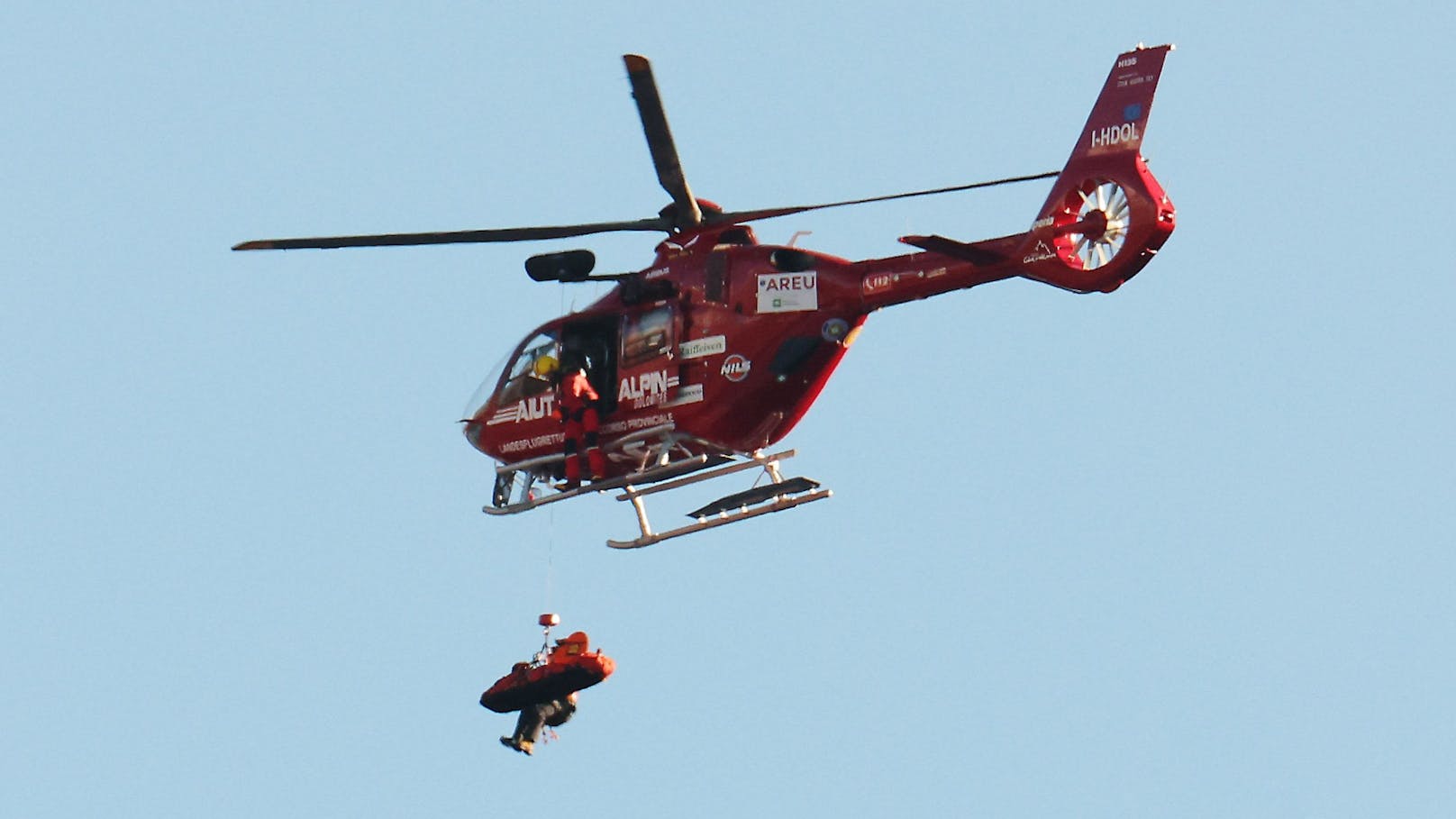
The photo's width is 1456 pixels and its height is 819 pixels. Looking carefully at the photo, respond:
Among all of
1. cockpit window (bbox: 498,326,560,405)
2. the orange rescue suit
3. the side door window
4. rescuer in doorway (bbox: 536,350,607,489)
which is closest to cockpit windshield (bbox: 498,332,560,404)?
cockpit window (bbox: 498,326,560,405)

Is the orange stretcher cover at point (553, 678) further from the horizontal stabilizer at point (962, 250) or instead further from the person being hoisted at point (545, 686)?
the horizontal stabilizer at point (962, 250)

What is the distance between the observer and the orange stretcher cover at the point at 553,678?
116 ft

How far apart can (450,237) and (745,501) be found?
15.8ft

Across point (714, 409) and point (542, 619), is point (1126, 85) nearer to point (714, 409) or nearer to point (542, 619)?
point (714, 409)

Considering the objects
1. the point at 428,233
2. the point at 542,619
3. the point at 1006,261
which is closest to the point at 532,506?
the point at 542,619

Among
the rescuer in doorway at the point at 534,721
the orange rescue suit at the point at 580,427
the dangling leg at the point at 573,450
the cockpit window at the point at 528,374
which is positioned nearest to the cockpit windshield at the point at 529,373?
the cockpit window at the point at 528,374

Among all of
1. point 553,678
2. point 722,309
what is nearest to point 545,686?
point 553,678

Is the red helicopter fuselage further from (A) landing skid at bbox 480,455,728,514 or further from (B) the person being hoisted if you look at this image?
(B) the person being hoisted

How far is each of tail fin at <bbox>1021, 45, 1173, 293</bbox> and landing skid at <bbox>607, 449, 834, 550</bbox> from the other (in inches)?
166

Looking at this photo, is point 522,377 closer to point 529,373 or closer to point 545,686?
point 529,373

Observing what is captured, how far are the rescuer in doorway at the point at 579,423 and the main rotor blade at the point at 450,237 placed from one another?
186 cm

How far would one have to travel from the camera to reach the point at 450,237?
35.0 metres

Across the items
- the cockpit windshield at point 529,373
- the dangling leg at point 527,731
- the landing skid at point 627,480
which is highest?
the cockpit windshield at point 529,373

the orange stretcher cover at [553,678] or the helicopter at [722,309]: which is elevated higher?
the helicopter at [722,309]
